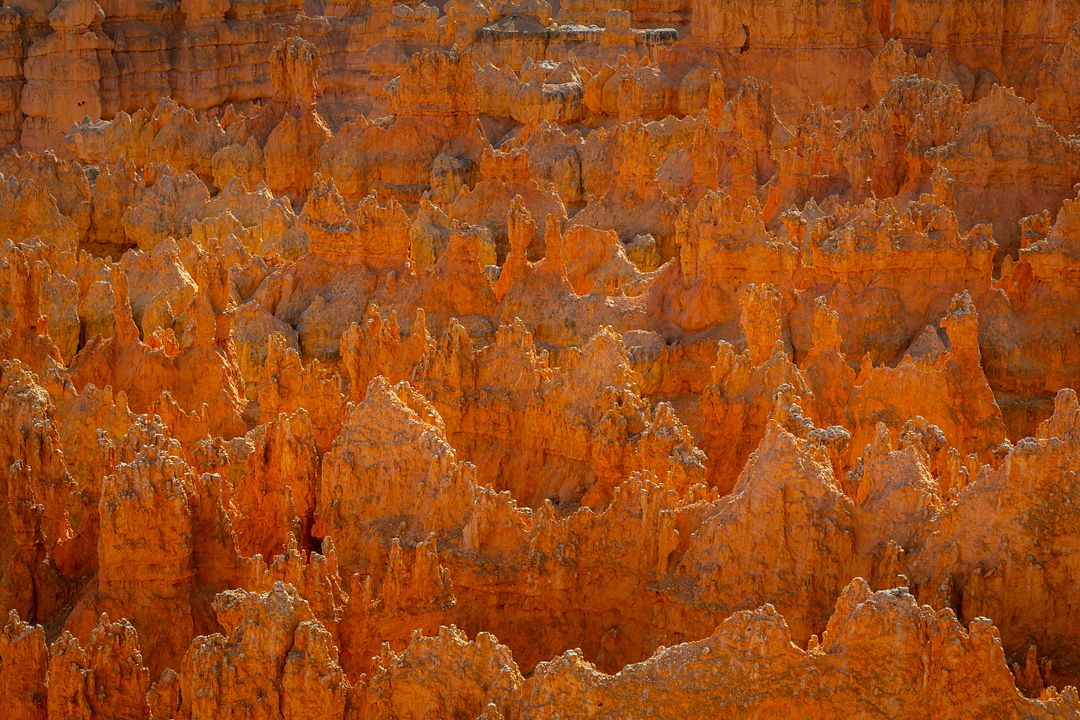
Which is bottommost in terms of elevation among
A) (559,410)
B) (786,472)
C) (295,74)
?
(559,410)

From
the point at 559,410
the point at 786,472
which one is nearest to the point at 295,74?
the point at 559,410

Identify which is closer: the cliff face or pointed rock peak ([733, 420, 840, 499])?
the cliff face

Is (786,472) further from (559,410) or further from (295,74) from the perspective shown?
(295,74)

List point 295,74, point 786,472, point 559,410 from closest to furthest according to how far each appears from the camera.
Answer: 1. point 786,472
2. point 559,410
3. point 295,74

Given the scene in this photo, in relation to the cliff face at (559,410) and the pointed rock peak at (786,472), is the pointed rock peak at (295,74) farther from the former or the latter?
the pointed rock peak at (786,472)

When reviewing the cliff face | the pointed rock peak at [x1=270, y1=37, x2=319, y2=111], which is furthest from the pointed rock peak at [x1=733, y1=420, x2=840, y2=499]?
the pointed rock peak at [x1=270, y1=37, x2=319, y2=111]

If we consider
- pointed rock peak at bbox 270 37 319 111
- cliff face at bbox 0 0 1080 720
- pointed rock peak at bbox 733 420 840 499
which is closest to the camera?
cliff face at bbox 0 0 1080 720

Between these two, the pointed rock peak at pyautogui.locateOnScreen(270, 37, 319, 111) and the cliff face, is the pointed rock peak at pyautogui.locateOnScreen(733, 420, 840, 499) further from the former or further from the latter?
the pointed rock peak at pyautogui.locateOnScreen(270, 37, 319, 111)

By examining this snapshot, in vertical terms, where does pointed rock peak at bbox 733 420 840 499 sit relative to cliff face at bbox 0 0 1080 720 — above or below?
above

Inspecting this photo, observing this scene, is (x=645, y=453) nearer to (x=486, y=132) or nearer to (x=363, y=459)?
(x=363, y=459)
